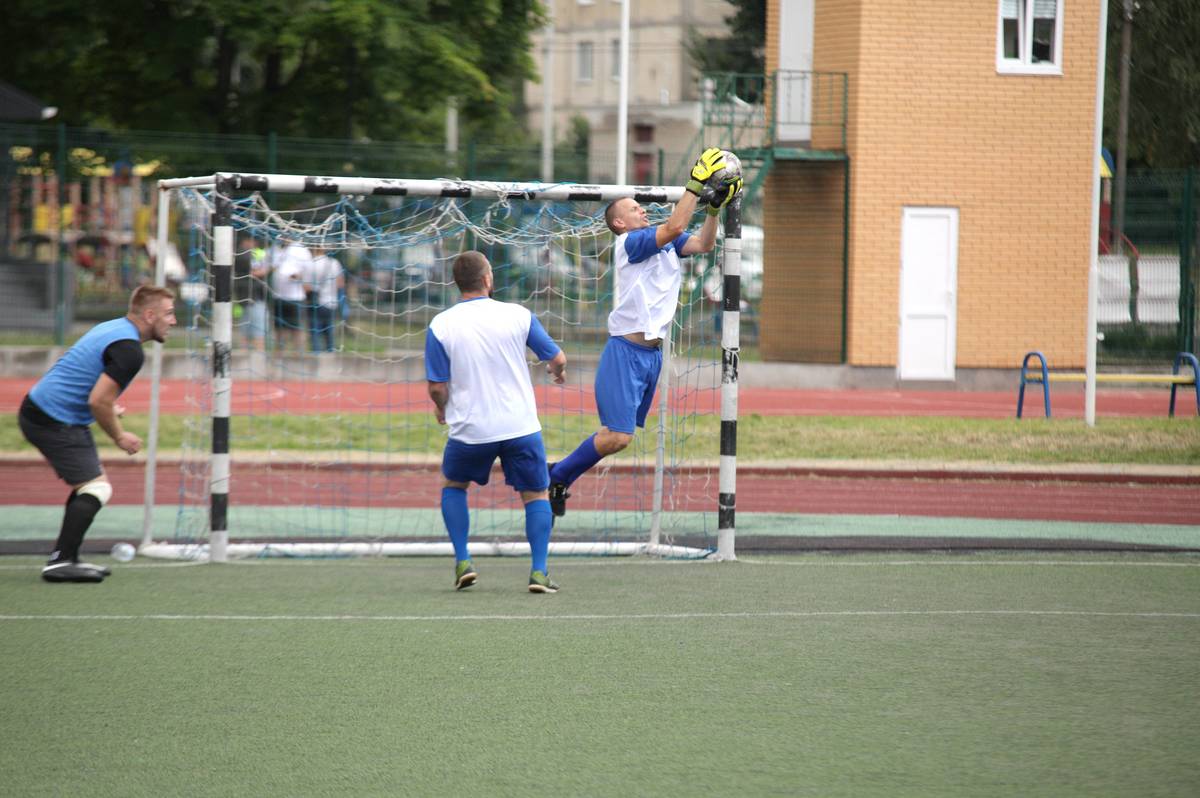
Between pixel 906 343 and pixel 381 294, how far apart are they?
8684 mm

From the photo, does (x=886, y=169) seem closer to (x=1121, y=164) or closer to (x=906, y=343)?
(x=906, y=343)

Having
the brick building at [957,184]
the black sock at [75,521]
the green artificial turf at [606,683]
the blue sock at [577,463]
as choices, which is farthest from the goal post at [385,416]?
the brick building at [957,184]

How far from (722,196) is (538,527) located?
7.06ft

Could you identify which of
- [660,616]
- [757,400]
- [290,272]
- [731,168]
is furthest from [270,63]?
[660,616]

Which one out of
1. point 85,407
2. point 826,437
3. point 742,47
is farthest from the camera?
point 742,47

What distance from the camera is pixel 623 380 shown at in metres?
9.49

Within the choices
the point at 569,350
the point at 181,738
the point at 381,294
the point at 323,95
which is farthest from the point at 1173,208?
the point at 181,738

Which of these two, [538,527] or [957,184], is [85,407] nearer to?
[538,527]

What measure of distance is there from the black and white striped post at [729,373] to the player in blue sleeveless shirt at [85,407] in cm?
339

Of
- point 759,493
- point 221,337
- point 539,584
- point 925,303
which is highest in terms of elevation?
point 925,303

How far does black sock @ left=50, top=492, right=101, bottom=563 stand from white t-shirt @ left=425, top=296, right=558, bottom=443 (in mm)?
2187

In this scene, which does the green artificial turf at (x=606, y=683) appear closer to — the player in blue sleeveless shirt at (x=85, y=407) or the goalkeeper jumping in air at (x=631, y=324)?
the player in blue sleeveless shirt at (x=85, y=407)

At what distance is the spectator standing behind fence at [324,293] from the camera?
17.7 metres

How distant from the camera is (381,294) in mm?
21156
